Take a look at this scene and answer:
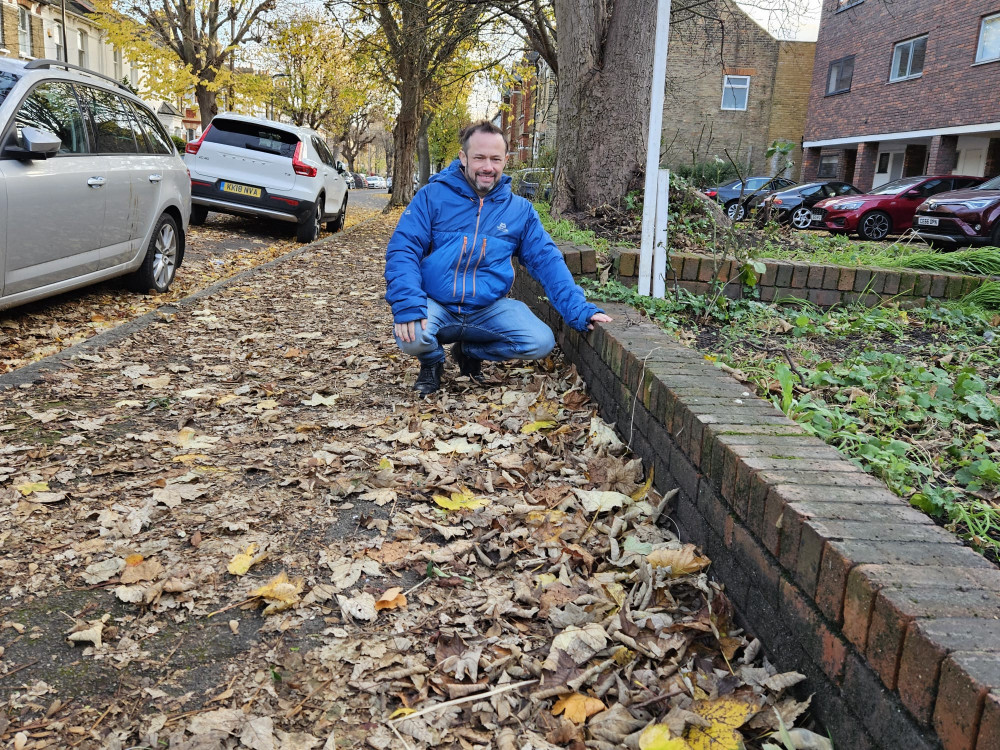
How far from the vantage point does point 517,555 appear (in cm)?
276

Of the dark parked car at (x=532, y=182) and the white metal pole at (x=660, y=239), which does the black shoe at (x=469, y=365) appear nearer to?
the white metal pole at (x=660, y=239)

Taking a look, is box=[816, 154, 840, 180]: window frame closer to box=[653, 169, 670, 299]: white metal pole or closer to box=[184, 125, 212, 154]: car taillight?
box=[184, 125, 212, 154]: car taillight

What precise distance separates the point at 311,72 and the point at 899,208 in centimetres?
2886

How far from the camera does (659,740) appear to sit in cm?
180

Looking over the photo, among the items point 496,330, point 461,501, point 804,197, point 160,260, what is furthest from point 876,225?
point 461,501

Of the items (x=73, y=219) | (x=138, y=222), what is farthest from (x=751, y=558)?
(x=138, y=222)

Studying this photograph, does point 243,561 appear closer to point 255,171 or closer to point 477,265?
point 477,265

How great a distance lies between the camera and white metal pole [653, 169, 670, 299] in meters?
4.61

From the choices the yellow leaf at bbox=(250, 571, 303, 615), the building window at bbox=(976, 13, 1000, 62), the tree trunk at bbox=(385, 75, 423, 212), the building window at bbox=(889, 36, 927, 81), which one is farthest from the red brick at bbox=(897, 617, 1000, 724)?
the building window at bbox=(889, 36, 927, 81)

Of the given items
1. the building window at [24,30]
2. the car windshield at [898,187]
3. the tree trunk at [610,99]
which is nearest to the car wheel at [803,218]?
the car windshield at [898,187]

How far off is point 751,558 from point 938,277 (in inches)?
155

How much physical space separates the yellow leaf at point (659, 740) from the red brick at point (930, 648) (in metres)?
0.52

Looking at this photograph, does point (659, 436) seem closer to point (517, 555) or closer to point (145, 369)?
point (517, 555)

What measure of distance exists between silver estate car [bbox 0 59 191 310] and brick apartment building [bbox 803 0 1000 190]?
1897 centimetres
